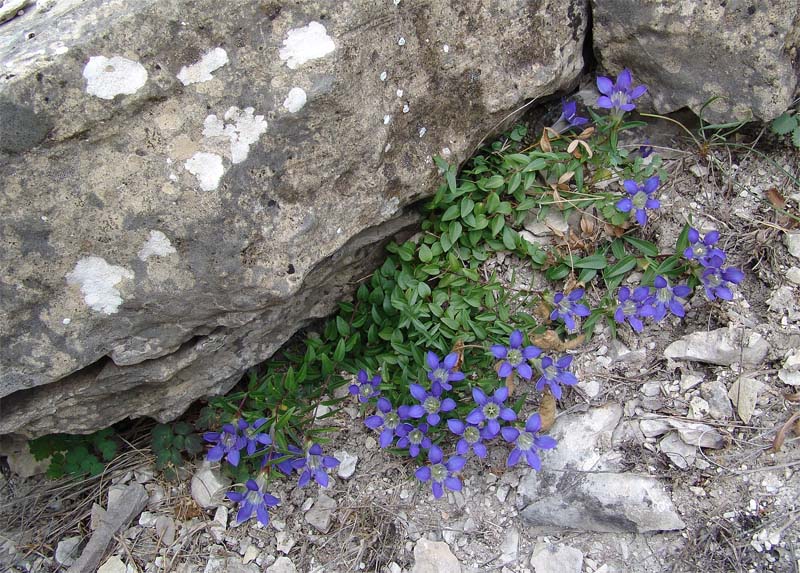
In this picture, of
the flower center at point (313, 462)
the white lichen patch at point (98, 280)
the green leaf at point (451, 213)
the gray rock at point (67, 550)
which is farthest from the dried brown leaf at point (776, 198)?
the gray rock at point (67, 550)

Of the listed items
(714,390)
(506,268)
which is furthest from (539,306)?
(714,390)

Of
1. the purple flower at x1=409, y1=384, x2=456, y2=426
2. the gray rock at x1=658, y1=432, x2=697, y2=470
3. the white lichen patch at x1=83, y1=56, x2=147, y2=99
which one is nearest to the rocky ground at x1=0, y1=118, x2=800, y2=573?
the gray rock at x1=658, y1=432, x2=697, y2=470

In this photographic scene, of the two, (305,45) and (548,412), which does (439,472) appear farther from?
(305,45)

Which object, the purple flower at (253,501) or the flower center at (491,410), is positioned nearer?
the flower center at (491,410)

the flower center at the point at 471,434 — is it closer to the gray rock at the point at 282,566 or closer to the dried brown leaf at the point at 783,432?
→ the gray rock at the point at 282,566

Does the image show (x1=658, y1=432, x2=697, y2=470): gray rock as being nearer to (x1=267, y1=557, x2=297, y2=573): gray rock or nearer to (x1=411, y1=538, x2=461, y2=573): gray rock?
(x1=411, y1=538, x2=461, y2=573): gray rock

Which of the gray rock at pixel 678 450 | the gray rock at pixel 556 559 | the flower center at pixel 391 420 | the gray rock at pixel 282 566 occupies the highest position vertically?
the flower center at pixel 391 420

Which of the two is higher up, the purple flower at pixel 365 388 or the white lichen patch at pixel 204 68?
the white lichen patch at pixel 204 68

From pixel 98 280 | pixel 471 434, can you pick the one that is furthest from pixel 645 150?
pixel 98 280
